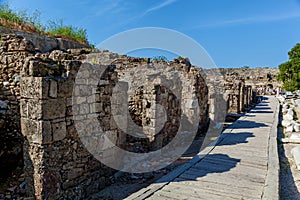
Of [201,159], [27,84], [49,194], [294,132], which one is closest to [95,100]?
[27,84]

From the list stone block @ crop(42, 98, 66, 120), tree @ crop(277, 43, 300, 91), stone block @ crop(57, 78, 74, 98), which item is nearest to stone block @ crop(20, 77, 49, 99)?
stone block @ crop(42, 98, 66, 120)

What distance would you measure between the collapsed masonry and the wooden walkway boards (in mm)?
1152

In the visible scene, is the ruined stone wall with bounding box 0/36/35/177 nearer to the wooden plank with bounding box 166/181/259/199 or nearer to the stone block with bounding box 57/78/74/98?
the stone block with bounding box 57/78/74/98

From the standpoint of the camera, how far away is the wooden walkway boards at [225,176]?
150 inches

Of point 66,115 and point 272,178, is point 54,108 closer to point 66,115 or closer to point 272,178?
point 66,115

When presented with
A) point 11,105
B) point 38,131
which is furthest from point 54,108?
point 11,105

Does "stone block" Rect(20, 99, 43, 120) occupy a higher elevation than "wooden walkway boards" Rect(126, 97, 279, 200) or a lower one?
higher

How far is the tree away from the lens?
28484 mm

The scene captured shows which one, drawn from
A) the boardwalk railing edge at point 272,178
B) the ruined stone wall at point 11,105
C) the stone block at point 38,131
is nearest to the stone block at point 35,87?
the stone block at point 38,131

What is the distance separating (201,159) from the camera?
5.46m

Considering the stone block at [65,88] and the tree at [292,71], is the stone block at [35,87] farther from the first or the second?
the tree at [292,71]

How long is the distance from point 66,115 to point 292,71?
30.0 m

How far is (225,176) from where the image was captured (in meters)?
4.55

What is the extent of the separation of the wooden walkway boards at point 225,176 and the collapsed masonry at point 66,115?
1.15 m
